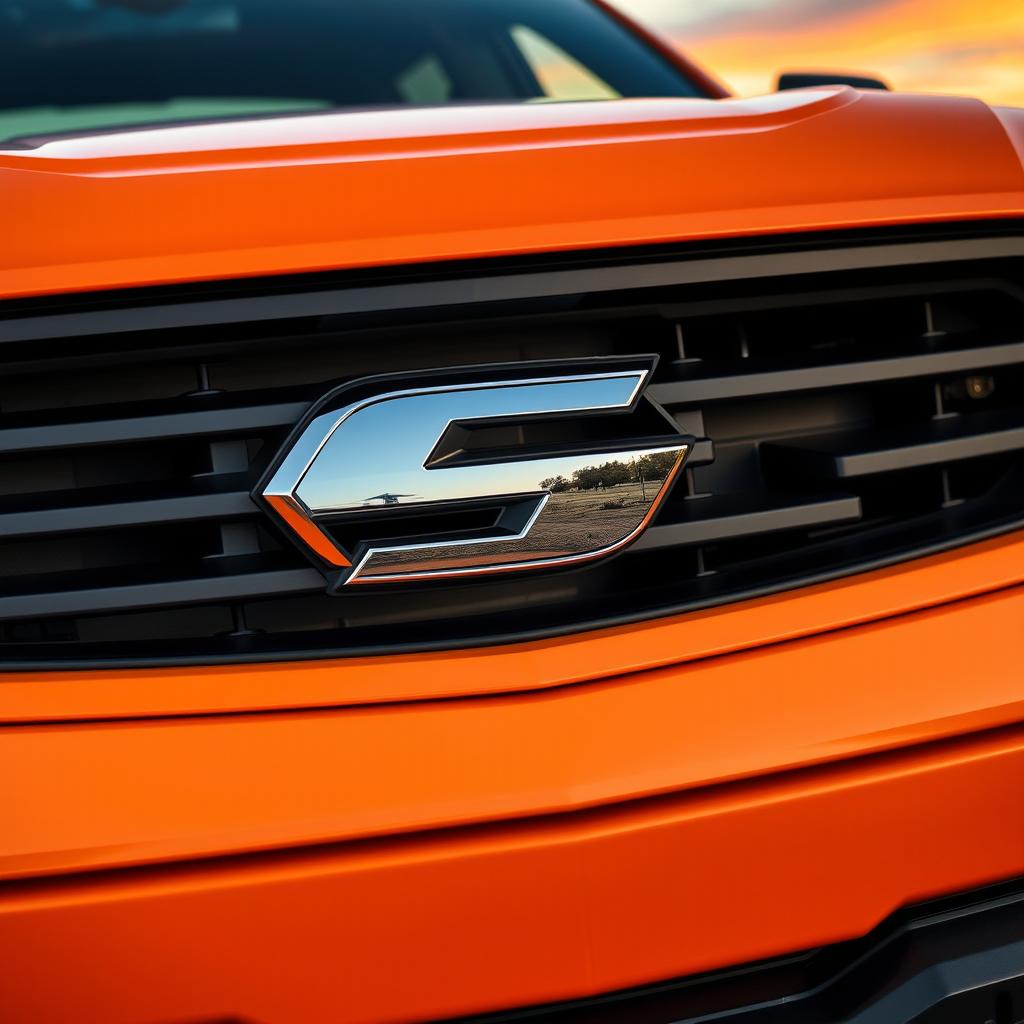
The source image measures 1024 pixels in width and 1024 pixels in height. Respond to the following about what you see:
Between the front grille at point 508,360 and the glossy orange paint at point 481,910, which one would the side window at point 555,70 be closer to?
the front grille at point 508,360

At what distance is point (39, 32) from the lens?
255 cm

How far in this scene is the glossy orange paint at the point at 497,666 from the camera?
118 centimetres

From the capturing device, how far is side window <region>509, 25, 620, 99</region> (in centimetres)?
249

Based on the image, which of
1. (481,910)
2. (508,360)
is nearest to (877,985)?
(481,910)

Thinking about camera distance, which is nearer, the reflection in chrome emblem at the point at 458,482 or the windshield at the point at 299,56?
the reflection in chrome emblem at the point at 458,482

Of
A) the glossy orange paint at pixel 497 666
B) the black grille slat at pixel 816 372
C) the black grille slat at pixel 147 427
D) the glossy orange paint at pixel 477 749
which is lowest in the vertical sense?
the glossy orange paint at pixel 477 749

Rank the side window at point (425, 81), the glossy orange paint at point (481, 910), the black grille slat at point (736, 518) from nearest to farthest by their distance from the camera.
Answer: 1. the glossy orange paint at point (481, 910)
2. the black grille slat at point (736, 518)
3. the side window at point (425, 81)

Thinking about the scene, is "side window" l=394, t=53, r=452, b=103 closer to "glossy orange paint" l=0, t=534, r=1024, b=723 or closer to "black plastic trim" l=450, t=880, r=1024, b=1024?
"glossy orange paint" l=0, t=534, r=1024, b=723


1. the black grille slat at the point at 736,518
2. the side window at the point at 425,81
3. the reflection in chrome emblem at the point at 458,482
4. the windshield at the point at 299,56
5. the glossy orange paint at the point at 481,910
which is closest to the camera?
the glossy orange paint at the point at 481,910

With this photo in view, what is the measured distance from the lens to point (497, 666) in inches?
48.3

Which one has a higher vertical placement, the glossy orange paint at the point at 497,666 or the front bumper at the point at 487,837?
the glossy orange paint at the point at 497,666

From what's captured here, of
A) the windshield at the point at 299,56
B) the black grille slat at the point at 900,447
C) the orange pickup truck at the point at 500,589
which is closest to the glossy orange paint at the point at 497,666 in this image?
the orange pickup truck at the point at 500,589

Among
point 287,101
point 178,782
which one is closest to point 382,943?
point 178,782

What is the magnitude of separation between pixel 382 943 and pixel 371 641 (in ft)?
0.98
